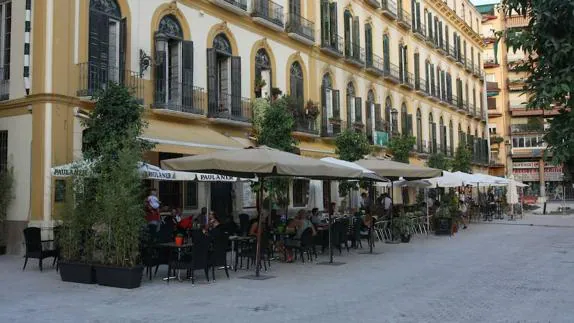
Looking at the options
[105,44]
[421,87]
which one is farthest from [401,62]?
[105,44]

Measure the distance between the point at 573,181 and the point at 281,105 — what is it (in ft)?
48.2

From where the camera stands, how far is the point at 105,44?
50.8 feet

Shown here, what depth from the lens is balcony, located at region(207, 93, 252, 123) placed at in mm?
18797

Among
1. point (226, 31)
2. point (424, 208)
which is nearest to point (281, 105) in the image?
point (226, 31)

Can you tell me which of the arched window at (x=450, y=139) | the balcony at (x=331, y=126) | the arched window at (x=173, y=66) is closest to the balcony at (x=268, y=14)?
the arched window at (x=173, y=66)

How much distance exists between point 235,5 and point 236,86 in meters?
2.75

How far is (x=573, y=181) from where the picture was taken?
2828mm

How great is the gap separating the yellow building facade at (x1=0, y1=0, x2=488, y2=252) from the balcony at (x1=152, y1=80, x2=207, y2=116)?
4 centimetres

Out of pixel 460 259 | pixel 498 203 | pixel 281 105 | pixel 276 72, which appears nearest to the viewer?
pixel 460 259

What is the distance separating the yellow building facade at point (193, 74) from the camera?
14.3m

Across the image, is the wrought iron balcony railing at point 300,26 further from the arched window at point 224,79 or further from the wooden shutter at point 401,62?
the wooden shutter at point 401,62

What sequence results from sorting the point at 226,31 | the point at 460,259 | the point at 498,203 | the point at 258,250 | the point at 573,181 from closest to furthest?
the point at 573,181, the point at 258,250, the point at 460,259, the point at 226,31, the point at 498,203

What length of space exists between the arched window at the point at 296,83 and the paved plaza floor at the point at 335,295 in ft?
35.6

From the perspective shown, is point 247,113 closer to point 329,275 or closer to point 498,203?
point 329,275
